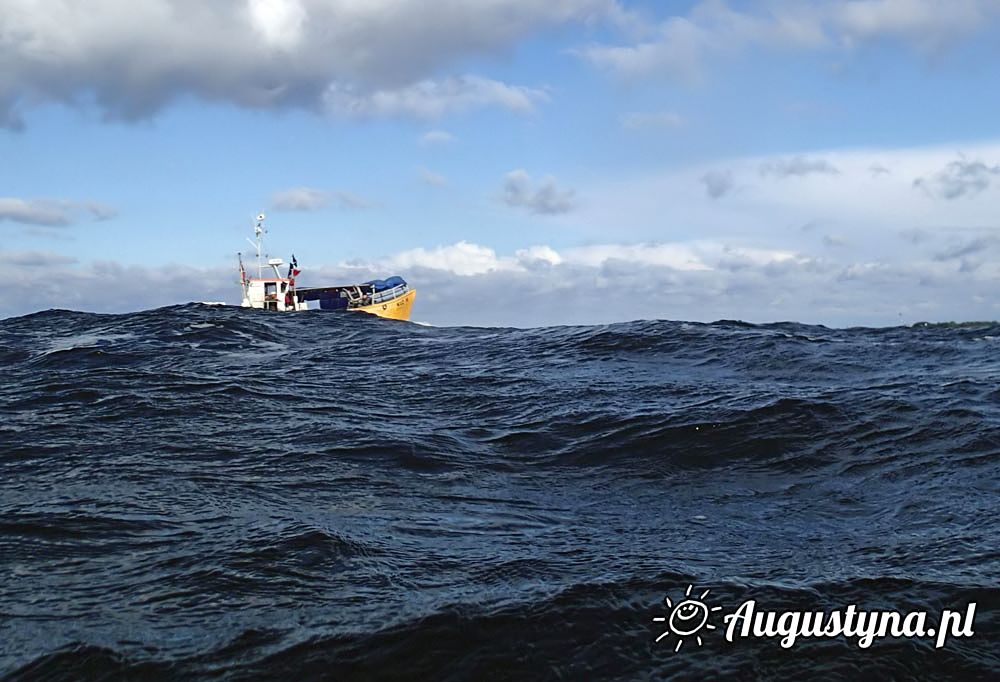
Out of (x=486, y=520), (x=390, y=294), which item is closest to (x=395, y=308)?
(x=390, y=294)

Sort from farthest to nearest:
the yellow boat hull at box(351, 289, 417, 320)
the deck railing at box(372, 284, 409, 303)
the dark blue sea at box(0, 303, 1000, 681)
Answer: the deck railing at box(372, 284, 409, 303), the yellow boat hull at box(351, 289, 417, 320), the dark blue sea at box(0, 303, 1000, 681)

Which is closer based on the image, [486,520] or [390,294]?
[486,520]

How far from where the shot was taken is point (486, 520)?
7.02 metres

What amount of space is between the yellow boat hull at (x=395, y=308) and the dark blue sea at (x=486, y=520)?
29655mm

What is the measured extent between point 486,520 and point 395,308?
1647 inches

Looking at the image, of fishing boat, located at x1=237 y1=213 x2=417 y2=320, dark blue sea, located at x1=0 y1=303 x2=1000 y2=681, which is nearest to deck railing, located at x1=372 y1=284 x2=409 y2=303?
fishing boat, located at x1=237 y1=213 x2=417 y2=320

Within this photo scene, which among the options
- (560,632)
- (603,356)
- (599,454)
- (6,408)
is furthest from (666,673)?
(603,356)

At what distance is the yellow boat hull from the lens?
45.7 meters

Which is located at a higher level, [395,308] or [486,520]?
[395,308]

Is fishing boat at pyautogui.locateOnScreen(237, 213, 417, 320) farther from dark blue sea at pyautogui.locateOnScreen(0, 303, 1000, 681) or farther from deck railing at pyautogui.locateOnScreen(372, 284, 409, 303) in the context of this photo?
dark blue sea at pyautogui.locateOnScreen(0, 303, 1000, 681)

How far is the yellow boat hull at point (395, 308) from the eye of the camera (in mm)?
45688

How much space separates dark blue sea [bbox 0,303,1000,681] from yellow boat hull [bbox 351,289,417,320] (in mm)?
29655

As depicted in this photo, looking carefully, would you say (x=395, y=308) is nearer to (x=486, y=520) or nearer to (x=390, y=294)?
(x=390, y=294)

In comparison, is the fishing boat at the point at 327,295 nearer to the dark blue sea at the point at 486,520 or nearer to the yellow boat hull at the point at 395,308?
the yellow boat hull at the point at 395,308
